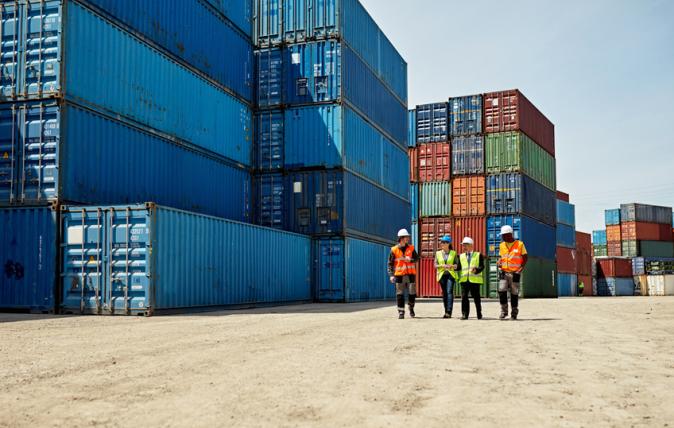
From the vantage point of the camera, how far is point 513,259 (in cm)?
1345

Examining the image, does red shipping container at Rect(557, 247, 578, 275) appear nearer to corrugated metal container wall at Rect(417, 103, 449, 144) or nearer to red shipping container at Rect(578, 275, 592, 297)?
red shipping container at Rect(578, 275, 592, 297)

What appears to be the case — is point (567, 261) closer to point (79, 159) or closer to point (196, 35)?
point (196, 35)

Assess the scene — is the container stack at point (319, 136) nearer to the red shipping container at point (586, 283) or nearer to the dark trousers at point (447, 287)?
the dark trousers at point (447, 287)

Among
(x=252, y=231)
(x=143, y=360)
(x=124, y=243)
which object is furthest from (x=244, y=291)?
(x=143, y=360)

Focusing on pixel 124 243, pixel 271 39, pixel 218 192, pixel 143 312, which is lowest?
pixel 143 312

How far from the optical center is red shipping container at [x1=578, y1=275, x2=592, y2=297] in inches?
2485

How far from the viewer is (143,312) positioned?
50.2 ft

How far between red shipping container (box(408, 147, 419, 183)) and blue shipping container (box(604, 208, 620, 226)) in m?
39.9

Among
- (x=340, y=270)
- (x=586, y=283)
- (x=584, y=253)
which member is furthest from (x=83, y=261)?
(x=584, y=253)

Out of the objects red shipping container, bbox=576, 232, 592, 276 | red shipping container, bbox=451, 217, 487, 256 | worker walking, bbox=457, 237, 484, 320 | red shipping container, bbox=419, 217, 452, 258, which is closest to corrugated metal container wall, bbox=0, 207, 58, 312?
worker walking, bbox=457, 237, 484, 320

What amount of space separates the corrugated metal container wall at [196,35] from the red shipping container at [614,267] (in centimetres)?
5217

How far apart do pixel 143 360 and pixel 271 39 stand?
2062 cm

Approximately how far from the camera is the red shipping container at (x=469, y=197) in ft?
116

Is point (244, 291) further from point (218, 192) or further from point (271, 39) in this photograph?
point (271, 39)
